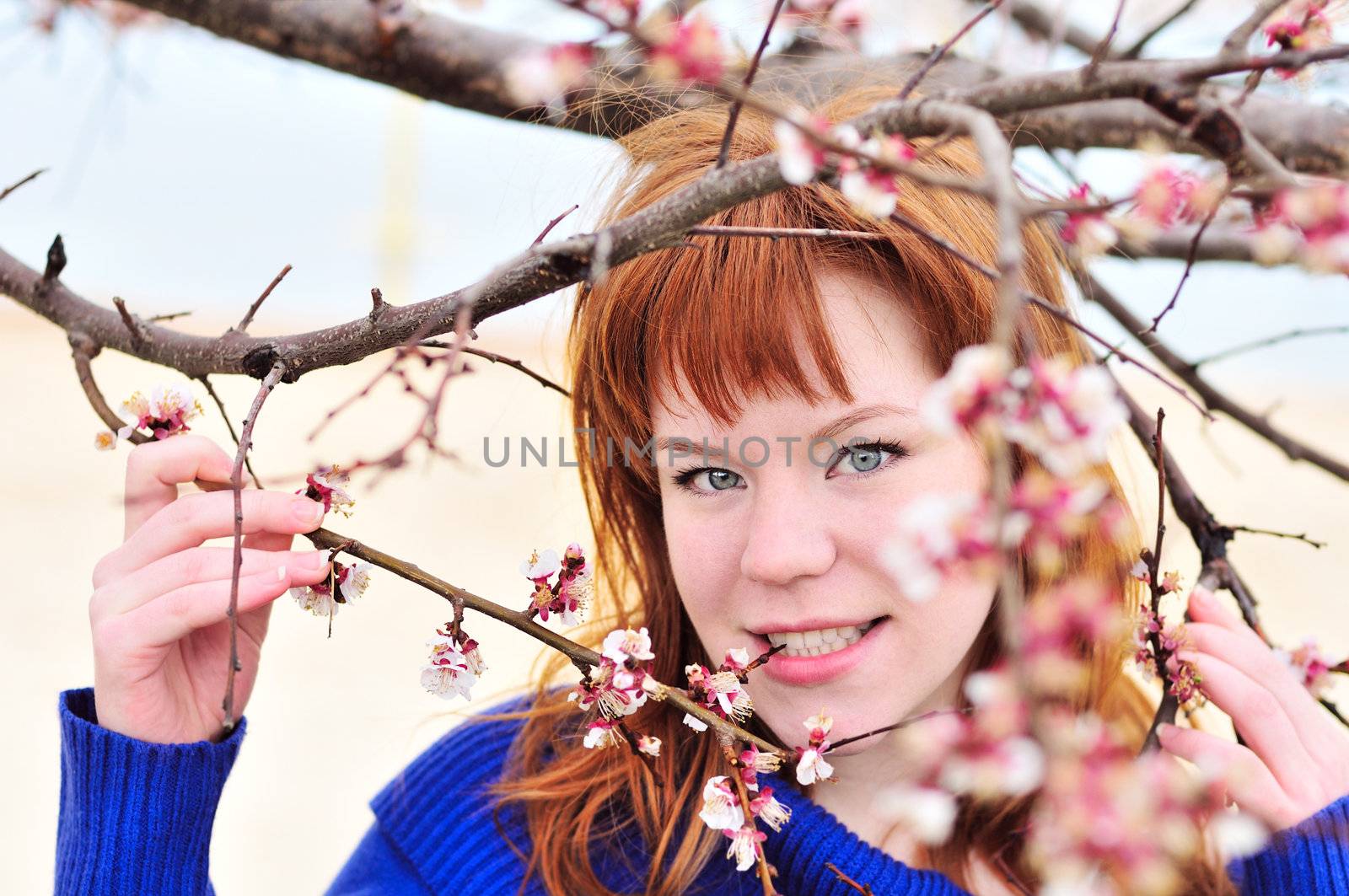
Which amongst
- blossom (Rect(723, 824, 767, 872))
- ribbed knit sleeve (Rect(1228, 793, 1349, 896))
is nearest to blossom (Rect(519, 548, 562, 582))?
blossom (Rect(723, 824, 767, 872))

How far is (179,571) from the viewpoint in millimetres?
758

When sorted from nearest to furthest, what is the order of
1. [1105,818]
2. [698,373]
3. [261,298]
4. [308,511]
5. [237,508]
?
[1105,818] → [237,508] → [261,298] → [308,511] → [698,373]

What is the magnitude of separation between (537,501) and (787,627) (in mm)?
5133

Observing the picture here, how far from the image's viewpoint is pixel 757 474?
807 mm

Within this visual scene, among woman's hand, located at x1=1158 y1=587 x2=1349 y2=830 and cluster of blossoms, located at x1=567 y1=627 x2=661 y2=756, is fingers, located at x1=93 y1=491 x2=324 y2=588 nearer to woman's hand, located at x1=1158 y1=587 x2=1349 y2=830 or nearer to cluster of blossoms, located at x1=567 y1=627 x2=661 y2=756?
cluster of blossoms, located at x1=567 y1=627 x2=661 y2=756

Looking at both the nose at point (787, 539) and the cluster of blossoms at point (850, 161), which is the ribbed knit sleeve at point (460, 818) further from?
the cluster of blossoms at point (850, 161)

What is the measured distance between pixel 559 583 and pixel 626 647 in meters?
0.11

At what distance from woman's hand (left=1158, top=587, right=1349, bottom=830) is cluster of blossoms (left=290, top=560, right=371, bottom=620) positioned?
62cm

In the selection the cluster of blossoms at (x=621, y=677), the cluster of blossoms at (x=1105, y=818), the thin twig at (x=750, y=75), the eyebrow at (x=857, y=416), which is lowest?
the cluster of blossoms at (x=1105, y=818)

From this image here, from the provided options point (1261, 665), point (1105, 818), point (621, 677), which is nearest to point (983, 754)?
point (1105, 818)

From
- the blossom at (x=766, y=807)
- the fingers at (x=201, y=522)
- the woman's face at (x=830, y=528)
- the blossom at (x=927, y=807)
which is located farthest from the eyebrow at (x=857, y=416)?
the blossom at (x=927, y=807)

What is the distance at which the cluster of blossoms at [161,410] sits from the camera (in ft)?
2.55

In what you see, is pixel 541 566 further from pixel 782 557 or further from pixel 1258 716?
pixel 1258 716

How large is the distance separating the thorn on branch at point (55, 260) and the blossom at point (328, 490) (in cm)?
23
